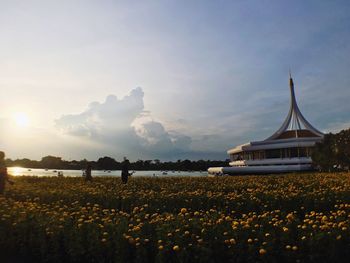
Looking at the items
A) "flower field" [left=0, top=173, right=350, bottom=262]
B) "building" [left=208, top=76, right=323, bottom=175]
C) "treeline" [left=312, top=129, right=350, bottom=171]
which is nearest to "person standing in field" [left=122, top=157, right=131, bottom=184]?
"flower field" [left=0, top=173, right=350, bottom=262]

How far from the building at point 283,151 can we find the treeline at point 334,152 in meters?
14.8

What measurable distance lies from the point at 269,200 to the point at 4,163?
9.83 metres

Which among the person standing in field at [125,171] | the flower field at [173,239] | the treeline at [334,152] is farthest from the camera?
the treeline at [334,152]

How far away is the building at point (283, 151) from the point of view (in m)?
56.8

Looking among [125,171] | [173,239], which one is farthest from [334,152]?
[173,239]

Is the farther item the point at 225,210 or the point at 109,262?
the point at 225,210

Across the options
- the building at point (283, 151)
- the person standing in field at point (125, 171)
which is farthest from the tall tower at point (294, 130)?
the person standing in field at point (125, 171)

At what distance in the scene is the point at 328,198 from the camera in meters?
11.4

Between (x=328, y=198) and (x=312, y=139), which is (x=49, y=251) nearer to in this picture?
(x=328, y=198)

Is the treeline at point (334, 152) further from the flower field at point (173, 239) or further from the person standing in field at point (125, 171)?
the flower field at point (173, 239)

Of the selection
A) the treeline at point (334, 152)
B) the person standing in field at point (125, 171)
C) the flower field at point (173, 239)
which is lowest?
the flower field at point (173, 239)

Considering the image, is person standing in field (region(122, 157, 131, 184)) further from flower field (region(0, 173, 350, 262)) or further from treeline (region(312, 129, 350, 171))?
treeline (region(312, 129, 350, 171))

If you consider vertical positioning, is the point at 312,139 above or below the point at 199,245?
above

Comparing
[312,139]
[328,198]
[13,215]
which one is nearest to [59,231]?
[13,215]
